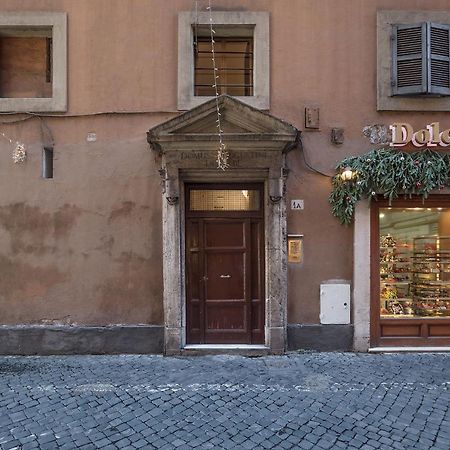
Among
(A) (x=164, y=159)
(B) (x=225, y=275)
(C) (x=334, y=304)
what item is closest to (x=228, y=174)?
(A) (x=164, y=159)

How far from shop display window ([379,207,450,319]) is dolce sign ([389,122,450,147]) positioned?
111 cm

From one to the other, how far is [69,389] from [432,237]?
6.15m

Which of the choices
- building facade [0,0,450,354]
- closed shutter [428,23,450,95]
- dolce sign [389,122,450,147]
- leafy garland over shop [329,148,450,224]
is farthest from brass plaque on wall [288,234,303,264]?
closed shutter [428,23,450,95]

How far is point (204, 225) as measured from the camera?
723cm

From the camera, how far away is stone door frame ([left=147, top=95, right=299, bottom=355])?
6664 mm

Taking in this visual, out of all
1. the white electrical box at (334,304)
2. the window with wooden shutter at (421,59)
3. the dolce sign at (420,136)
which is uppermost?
the window with wooden shutter at (421,59)

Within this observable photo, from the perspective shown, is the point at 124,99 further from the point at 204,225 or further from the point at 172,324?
the point at 172,324

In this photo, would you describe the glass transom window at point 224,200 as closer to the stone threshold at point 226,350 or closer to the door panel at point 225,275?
the door panel at point 225,275

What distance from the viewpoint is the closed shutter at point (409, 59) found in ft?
22.7

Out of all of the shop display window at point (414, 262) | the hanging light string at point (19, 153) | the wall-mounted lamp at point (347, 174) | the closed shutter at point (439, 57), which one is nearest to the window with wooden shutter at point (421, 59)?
the closed shutter at point (439, 57)

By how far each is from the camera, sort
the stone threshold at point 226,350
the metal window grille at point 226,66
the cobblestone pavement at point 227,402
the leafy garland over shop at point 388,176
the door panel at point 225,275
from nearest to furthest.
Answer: the cobblestone pavement at point 227,402 → the leafy garland over shop at point 388,176 → the stone threshold at point 226,350 → the door panel at point 225,275 → the metal window grille at point 226,66

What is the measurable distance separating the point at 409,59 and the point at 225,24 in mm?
3068

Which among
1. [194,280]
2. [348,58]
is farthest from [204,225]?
[348,58]

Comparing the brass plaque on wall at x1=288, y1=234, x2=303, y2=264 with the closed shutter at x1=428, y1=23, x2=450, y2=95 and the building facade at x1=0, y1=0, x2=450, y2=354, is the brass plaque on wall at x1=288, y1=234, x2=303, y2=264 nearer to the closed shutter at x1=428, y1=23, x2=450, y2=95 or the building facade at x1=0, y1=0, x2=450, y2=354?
the building facade at x1=0, y1=0, x2=450, y2=354
